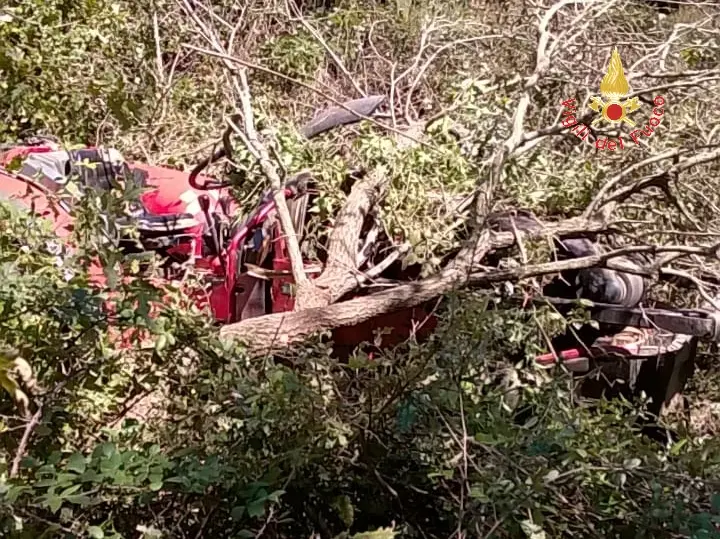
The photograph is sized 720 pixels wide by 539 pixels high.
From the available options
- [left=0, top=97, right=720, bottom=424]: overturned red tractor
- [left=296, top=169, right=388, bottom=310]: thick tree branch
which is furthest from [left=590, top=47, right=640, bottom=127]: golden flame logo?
[left=296, top=169, right=388, bottom=310]: thick tree branch

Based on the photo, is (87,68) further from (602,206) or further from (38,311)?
(38,311)

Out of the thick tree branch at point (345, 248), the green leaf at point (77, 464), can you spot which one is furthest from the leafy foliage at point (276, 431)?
the thick tree branch at point (345, 248)

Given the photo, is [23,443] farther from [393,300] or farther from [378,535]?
[393,300]

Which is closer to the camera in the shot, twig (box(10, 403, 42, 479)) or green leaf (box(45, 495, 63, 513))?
green leaf (box(45, 495, 63, 513))

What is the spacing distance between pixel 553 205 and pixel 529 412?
217cm

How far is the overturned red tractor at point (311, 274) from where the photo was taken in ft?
14.5

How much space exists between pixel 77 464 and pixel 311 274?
2.49 m

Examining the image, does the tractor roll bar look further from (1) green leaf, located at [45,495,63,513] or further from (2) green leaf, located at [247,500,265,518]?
(1) green leaf, located at [45,495,63,513]

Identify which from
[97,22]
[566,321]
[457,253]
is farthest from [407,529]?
[97,22]

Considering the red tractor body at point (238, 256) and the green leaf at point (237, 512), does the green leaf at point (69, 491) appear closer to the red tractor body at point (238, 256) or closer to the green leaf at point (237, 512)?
the green leaf at point (237, 512)

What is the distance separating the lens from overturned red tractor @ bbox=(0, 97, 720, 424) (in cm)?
441

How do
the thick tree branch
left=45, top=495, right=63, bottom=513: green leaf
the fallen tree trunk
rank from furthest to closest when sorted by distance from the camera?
1. the thick tree branch
2. the fallen tree trunk
3. left=45, top=495, right=63, bottom=513: green leaf

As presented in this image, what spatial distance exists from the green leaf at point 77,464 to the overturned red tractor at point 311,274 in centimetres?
212

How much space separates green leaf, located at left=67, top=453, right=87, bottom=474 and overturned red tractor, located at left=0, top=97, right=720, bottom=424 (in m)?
2.12
